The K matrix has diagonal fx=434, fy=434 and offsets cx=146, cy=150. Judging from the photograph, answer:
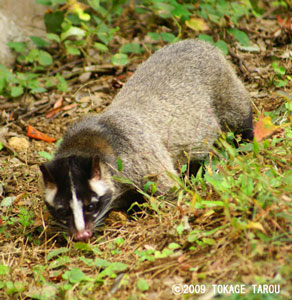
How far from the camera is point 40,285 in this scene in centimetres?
379

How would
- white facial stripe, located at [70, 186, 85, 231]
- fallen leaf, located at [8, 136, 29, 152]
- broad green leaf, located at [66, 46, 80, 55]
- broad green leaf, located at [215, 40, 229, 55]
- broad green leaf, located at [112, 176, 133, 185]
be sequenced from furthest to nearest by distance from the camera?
broad green leaf, located at [66, 46, 80, 55] < broad green leaf, located at [215, 40, 229, 55] < fallen leaf, located at [8, 136, 29, 152] < broad green leaf, located at [112, 176, 133, 185] < white facial stripe, located at [70, 186, 85, 231]

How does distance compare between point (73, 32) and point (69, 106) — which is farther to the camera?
point (73, 32)

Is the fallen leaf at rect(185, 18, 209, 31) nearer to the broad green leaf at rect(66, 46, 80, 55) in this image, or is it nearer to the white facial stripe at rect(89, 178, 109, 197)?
the broad green leaf at rect(66, 46, 80, 55)

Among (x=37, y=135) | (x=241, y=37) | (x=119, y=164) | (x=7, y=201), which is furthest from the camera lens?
(x=241, y=37)

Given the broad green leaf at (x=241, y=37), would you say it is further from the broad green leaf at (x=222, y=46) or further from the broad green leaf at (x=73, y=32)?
the broad green leaf at (x=73, y=32)

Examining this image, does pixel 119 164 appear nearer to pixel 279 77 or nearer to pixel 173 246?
pixel 173 246

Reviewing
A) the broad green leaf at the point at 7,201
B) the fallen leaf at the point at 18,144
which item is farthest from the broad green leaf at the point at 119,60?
the broad green leaf at the point at 7,201

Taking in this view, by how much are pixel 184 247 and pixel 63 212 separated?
1.24m

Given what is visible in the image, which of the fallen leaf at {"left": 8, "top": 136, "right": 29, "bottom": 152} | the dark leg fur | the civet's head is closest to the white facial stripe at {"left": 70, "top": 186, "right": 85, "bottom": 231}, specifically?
the civet's head

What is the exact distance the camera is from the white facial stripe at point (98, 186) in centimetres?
417

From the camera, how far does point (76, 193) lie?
13.1 ft

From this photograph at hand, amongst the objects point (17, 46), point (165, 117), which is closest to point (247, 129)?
point (165, 117)

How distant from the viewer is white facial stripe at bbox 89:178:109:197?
4.17m

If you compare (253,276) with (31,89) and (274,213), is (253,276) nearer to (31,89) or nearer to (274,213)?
(274,213)
